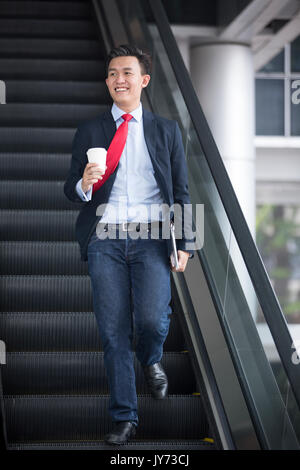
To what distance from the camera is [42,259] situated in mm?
5191

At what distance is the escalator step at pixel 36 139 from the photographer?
6406 mm

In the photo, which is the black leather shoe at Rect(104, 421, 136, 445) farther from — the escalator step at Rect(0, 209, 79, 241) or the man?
the escalator step at Rect(0, 209, 79, 241)

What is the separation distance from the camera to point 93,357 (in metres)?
4.35

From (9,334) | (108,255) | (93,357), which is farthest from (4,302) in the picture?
(108,255)

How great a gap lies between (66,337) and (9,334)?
1.06 feet

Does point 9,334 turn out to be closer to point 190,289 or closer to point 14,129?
point 190,289

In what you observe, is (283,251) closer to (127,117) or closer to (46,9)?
(46,9)

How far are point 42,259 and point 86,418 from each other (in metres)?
1.45

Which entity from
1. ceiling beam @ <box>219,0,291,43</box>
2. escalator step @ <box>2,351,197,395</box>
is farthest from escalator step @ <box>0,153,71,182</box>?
ceiling beam @ <box>219,0,291,43</box>

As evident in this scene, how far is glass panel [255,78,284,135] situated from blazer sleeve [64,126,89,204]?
12.7 metres

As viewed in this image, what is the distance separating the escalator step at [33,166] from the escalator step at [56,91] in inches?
40.5

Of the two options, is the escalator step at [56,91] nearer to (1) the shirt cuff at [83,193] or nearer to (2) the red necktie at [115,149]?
(2) the red necktie at [115,149]

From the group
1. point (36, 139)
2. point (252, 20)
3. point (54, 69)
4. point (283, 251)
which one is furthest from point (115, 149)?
point (283, 251)

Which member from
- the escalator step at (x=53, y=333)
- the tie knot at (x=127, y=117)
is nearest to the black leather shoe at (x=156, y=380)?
the escalator step at (x=53, y=333)
